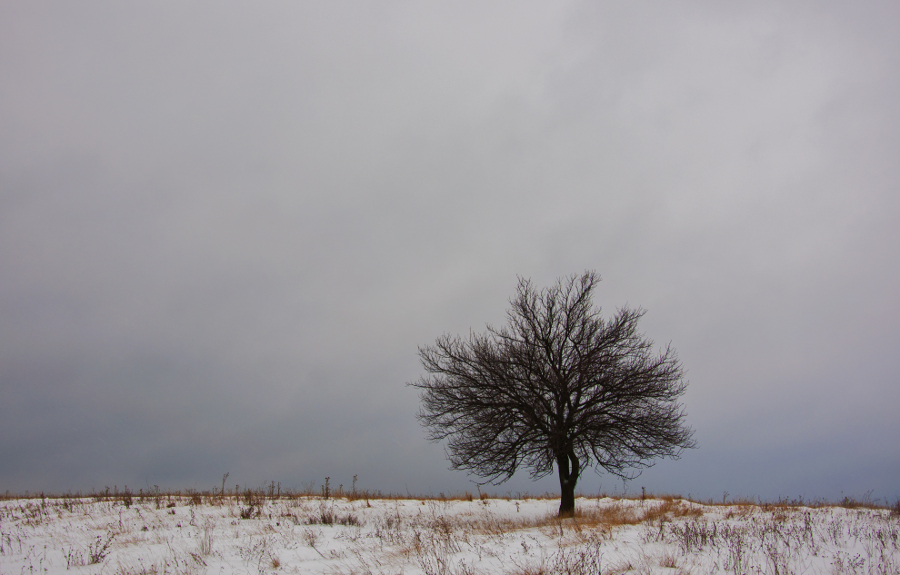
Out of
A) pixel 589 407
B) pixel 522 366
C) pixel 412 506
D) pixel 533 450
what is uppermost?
pixel 522 366

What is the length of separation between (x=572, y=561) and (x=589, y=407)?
801 centimetres

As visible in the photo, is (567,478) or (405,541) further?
(567,478)

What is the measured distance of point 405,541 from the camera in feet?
35.6

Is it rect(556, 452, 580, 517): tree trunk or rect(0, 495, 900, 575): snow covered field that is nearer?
rect(0, 495, 900, 575): snow covered field

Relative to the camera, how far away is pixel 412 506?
1836 centimetres

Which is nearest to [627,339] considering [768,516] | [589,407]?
[589,407]

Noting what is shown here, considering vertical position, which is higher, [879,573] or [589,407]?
[589,407]

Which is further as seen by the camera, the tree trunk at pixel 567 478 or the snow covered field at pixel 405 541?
the tree trunk at pixel 567 478

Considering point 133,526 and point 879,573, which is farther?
point 133,526

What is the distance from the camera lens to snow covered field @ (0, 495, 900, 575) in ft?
27.4

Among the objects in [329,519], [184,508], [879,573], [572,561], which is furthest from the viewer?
[184,508]

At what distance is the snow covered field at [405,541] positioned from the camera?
8344 millimetres

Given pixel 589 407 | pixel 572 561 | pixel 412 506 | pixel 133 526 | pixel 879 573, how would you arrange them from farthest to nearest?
1. pixel 412 506
2. pixel 589 407
3. pixel 133 526
4. pixel 572 561
5. pixel 879 573

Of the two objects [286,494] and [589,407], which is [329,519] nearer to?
[286,494]
